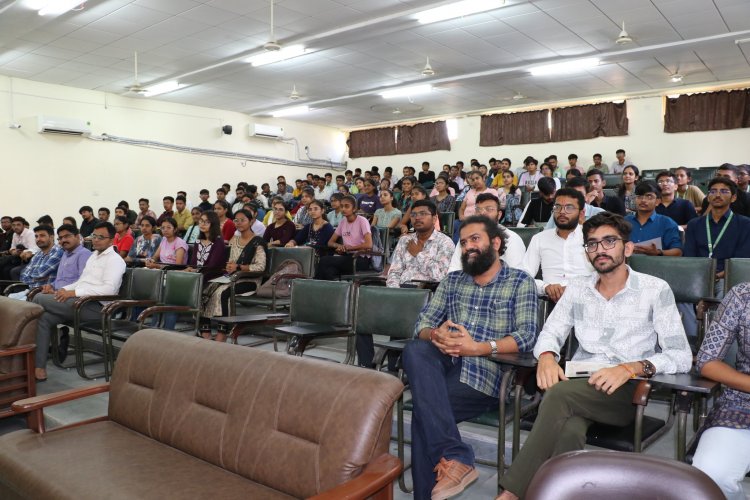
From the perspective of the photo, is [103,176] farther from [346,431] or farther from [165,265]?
[346,431]

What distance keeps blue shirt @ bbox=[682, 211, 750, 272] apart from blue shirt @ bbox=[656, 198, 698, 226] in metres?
1.05

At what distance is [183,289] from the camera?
415 cm

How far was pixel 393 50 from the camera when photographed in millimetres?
8102

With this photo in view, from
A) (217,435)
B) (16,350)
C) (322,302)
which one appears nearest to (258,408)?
(217,435)

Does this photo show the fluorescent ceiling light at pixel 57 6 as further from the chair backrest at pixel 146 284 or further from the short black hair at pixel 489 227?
the short black hair at pixel 489 227

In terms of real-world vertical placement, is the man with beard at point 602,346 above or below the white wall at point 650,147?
below

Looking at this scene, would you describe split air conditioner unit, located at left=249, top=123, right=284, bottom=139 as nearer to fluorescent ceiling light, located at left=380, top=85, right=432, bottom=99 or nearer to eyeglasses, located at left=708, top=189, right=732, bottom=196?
fluorescent ceiling light, located at left=380, top=85, right=432, bottom=99

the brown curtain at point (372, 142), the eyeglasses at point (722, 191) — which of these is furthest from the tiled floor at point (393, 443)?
the brown curtain at point (372, 142)

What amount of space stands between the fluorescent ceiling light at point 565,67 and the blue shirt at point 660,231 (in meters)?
5.21

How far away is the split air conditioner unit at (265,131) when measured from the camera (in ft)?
41.7

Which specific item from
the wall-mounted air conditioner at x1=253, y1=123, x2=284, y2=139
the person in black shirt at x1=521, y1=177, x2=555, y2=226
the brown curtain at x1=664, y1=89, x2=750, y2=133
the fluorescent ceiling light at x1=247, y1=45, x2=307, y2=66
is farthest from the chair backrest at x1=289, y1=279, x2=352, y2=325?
the wall-mounted air conditioner at x1=253, y1=123, x2=284, y2=139

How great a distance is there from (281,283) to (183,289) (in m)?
0.82

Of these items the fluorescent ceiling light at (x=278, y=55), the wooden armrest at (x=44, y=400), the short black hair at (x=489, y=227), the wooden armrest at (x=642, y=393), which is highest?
the fluorescent ceiling light at (x=278, y=55)

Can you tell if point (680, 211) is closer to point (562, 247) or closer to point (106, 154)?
point (562, 247)
